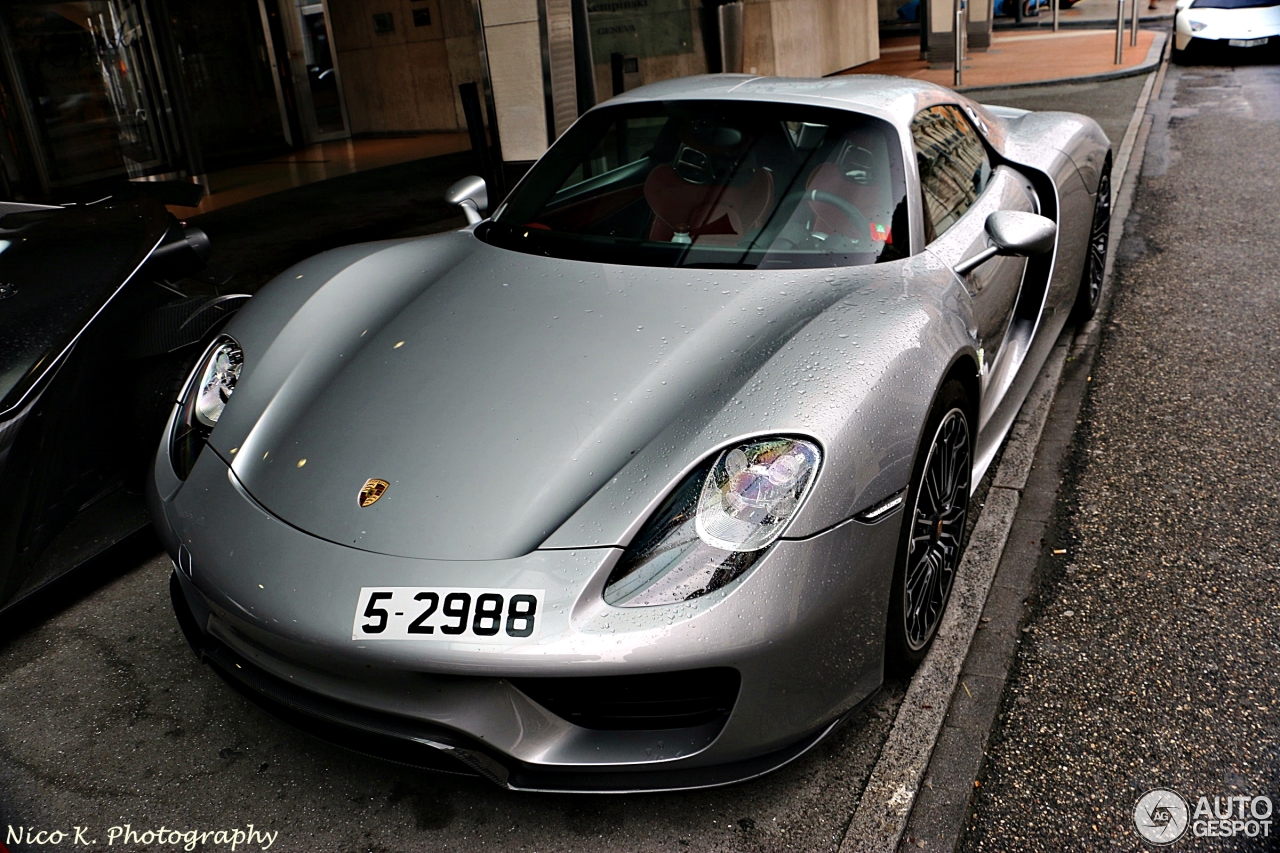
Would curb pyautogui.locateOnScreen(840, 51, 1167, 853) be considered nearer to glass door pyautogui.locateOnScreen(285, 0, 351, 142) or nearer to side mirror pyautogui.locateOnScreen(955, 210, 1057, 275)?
side mirror pyautogui.locateOnScreen(955, 210, 1057, 275)

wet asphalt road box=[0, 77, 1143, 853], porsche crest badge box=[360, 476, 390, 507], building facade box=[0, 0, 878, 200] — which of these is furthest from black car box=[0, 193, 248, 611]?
building facade box=[0, 0, 878, 200]

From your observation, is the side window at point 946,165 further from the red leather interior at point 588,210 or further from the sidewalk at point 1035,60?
the sidewalk at point 1035,60

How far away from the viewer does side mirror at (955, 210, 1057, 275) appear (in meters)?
2.68

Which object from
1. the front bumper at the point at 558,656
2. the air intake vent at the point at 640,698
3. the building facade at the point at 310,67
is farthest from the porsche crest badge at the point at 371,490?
the building facade at the point at 310,67

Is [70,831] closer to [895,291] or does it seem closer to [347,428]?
[347,428]

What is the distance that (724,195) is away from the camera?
2869 mm

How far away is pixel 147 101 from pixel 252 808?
10654 millimetres

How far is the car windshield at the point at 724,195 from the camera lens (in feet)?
8.93

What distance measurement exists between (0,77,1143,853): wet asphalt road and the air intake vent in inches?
7.9

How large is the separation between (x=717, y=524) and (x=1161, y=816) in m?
1.09

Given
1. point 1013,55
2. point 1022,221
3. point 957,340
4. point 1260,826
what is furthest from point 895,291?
point 1013,55

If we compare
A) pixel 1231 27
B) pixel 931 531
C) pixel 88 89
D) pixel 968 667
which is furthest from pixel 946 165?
pixel 1231 27

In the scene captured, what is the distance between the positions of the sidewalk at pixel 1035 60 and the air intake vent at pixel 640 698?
12.6 metres

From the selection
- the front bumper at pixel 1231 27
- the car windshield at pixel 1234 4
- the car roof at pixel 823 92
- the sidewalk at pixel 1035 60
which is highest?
the car roof at pixel 823 92
